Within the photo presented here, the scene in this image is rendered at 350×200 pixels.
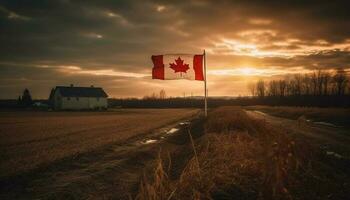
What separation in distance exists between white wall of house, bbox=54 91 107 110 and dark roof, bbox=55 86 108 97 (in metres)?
0.96

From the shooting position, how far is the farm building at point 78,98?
85000mm

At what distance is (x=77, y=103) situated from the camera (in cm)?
8662

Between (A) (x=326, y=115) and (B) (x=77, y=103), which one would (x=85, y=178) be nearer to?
(A) (x=326, y=115)

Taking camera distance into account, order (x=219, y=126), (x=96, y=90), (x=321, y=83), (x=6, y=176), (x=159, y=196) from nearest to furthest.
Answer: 1. (x=159, y=196)
2. (x=6, y=176)
3. (x=219, y=126)
4. (x=96, y=90)
5. (x=321, y=83)

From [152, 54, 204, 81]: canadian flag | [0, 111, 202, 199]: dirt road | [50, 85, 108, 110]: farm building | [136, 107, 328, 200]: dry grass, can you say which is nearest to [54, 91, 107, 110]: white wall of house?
[50, 85, 108, 110]: farm building

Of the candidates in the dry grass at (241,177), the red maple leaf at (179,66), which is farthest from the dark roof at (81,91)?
the dry grass at (241,177)

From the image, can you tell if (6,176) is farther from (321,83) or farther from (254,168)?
(321,83)

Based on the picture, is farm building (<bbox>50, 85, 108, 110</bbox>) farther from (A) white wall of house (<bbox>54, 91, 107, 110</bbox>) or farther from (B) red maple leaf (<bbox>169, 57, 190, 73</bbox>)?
(B) red maple leaf (<bbox>169, 57, 190, 73</bbox>)

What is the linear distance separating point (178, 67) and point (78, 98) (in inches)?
2605

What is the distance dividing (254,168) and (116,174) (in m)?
3.94

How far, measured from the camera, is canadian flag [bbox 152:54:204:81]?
25.6 m

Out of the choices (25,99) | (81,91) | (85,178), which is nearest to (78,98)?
(81,91)

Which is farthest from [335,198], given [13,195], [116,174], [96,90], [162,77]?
[96,90]

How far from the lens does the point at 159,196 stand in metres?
6.14
